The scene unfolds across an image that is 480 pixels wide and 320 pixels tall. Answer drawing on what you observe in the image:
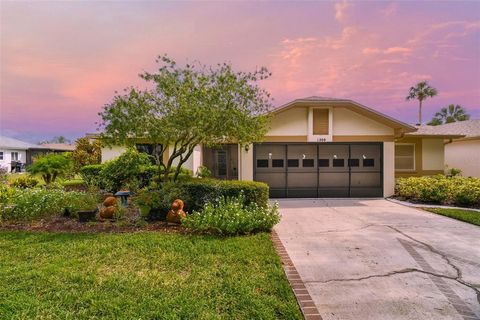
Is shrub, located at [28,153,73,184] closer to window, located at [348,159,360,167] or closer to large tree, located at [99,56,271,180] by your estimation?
large tree, located at [99,56,271,180]

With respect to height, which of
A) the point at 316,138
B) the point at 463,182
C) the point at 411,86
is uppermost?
the point at 411,86

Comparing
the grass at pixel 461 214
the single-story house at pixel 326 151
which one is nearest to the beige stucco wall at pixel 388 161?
the single-story house at pixel 326 151

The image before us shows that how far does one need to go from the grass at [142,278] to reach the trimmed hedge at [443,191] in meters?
8.66

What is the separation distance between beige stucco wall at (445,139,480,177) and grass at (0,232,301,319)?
18248 millimetres

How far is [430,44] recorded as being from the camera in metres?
11.1

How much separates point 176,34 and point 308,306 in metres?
9.32

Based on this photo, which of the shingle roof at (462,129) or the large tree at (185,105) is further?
the shingle roof at (462,129)

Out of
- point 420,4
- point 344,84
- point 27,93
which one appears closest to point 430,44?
point 420,4

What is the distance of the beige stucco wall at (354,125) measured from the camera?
12555 mm

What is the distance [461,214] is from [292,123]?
678cm

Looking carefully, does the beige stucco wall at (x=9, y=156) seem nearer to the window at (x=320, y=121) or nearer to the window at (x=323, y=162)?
the window at (x=323, y=162)

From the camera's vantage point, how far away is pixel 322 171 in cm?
1323

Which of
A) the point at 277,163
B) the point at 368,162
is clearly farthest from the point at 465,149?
the point at 277,163

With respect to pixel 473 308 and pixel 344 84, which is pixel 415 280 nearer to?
pixel 473 308
